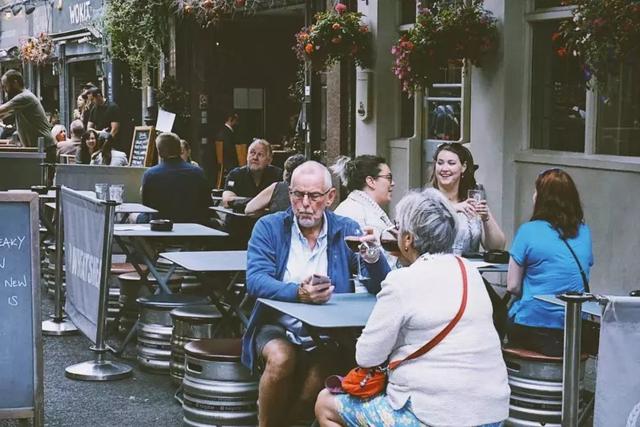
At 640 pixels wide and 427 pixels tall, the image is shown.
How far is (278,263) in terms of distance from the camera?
6.03m

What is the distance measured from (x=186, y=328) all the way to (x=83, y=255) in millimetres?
915

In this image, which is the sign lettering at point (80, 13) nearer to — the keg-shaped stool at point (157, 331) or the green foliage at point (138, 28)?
the green foliage at point (138, 28)

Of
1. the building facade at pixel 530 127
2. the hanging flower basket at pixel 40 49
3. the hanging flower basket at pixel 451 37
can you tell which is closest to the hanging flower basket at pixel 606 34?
the building facade at pixel 530 127

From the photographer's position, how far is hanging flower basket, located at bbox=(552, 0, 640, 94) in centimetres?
792

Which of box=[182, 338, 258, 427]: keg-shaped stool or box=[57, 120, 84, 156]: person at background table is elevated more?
box=[57, 120, 84, 156]: person at background table

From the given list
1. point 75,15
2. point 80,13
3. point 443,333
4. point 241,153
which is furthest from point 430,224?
point 75,15

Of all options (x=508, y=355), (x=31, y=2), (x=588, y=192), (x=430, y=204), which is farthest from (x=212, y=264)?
(x=31, y=2)

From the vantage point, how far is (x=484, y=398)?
14.7 ft

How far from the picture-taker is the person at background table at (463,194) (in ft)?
24.6

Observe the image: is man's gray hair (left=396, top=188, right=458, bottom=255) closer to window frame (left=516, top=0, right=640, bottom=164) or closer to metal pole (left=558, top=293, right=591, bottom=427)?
metal pole (left=558, top=293, right=591, bottom=427)

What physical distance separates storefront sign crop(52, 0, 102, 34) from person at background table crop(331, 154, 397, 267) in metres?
16.2

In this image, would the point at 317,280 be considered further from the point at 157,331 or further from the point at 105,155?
the point at 105,155

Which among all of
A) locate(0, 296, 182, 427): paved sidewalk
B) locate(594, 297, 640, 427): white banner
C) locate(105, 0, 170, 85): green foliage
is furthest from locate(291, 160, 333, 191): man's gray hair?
locate(105, 0, 170, 85): green foliage

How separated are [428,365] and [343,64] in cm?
1029
